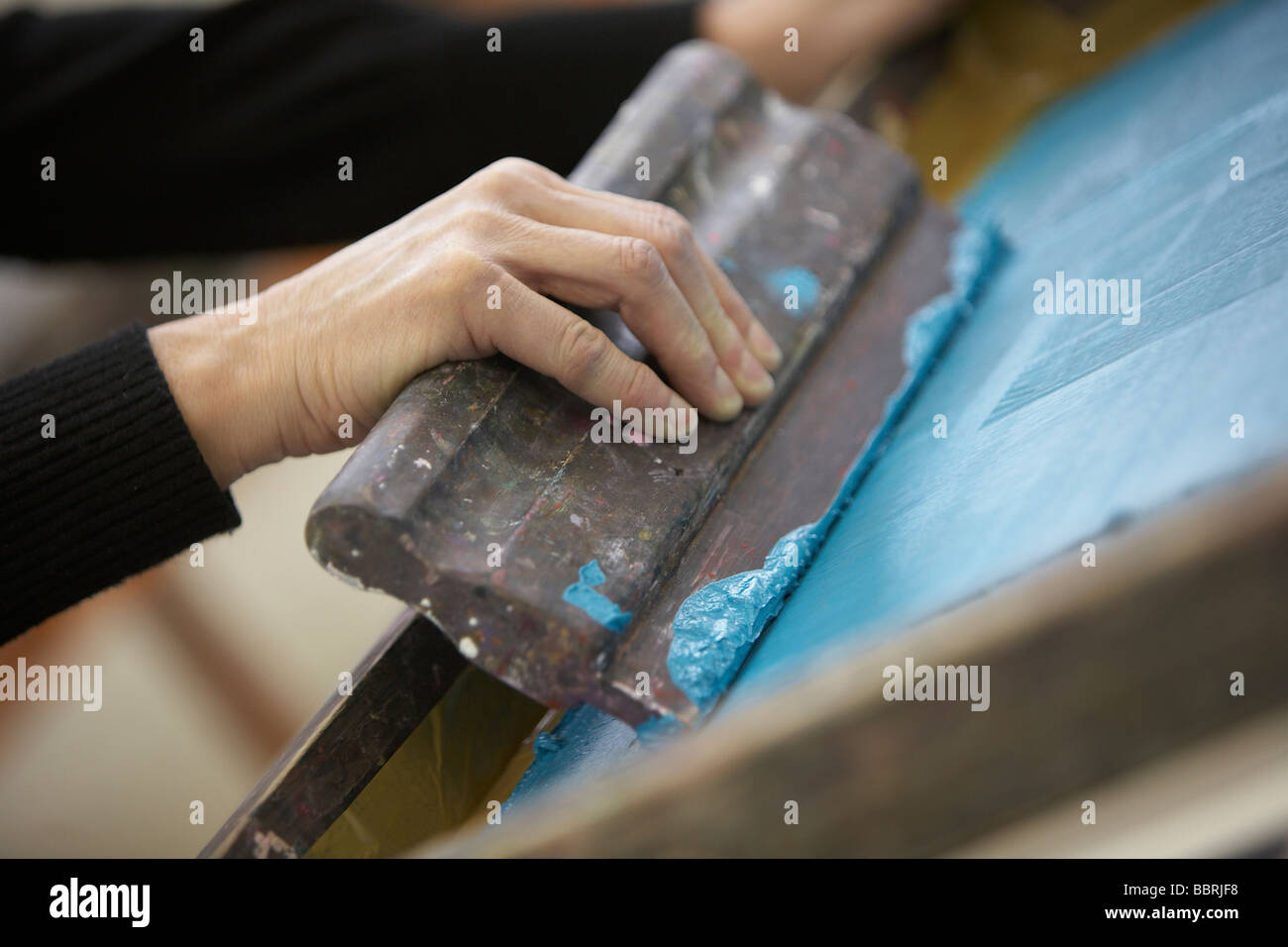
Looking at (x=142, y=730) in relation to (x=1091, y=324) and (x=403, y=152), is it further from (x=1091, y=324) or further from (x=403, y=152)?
(x=1091, y=324)

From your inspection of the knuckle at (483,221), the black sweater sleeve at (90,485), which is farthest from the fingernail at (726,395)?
the black sweater sleeve at (90,485)

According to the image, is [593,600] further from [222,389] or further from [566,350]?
[222,389]

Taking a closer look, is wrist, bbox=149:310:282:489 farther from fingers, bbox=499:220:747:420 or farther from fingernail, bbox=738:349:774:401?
fingernail, bbox=738:349:774:401

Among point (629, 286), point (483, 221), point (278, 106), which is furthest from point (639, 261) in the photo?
point (278, 106)

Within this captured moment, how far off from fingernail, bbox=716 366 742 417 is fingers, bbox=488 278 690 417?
3.1 inches

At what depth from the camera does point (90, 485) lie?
3.15 ft

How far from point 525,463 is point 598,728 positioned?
0.83 feet

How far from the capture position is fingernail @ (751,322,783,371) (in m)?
1.04

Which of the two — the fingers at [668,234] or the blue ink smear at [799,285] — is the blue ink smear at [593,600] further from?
the blue ink smear at [799,285]

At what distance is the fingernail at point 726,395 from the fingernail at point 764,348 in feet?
0.23

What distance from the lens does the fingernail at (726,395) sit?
0.97 m

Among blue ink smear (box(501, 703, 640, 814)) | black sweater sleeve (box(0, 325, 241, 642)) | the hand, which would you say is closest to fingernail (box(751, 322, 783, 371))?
the hand

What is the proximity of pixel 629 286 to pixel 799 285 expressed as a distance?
11.9 inches

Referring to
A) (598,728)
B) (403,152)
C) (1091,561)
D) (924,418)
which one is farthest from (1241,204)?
(403,152)
